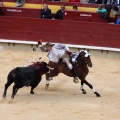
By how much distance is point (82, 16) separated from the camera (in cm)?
1562

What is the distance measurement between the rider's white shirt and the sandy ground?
0.67 meters

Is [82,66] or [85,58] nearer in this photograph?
[85,58]

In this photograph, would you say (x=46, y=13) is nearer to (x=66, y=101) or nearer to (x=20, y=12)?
(x=20, y=12)

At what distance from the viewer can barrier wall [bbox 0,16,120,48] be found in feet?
47.9

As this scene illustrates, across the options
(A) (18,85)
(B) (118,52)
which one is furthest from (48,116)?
(B) (118,52)

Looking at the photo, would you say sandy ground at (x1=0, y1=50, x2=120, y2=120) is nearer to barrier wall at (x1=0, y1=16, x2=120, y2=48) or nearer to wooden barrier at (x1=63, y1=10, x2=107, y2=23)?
barrier wall at (x1=0, y1=16, x2=120, y2=48)

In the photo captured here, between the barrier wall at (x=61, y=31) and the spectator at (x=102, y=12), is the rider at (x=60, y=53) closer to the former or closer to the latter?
the barrier wall at (x=61, y=31)

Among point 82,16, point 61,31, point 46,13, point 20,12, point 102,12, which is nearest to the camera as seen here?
point 102,12

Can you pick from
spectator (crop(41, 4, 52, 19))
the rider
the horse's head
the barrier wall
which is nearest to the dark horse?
the horse's head

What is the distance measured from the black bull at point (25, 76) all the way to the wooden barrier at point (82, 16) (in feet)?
20.1

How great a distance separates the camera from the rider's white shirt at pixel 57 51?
9.76m

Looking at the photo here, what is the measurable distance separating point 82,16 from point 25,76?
270 inches

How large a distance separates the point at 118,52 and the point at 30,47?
8.99ft

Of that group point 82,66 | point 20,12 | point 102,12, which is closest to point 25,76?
point 82,66
